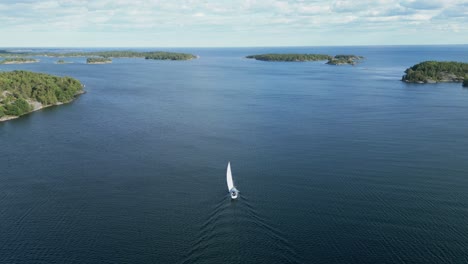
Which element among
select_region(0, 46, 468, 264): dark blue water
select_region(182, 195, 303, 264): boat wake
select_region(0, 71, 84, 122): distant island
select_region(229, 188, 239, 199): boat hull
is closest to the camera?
select_region(182, 195, 303, 264): boat wake

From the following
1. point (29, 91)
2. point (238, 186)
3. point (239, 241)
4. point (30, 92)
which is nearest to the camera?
point (239, 241)

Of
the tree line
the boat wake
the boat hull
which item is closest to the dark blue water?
the boat wake

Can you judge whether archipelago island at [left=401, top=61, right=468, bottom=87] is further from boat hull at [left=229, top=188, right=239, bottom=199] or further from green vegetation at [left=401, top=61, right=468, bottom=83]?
boat hull at [left=229, top=188, right=239, bottom=199]

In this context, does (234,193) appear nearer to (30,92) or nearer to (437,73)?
(30,92)

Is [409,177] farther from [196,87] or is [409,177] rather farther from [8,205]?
[196,87]

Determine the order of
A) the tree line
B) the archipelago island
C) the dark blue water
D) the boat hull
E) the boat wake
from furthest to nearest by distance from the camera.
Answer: the archipelago island < the tree line < the boat hull < the dark blue water < the boat wake

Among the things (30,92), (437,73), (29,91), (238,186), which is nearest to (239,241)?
(238,186)

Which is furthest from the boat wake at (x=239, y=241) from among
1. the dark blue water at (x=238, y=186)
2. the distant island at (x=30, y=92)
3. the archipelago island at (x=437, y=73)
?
the archipelago island at (x=437, y=73)
